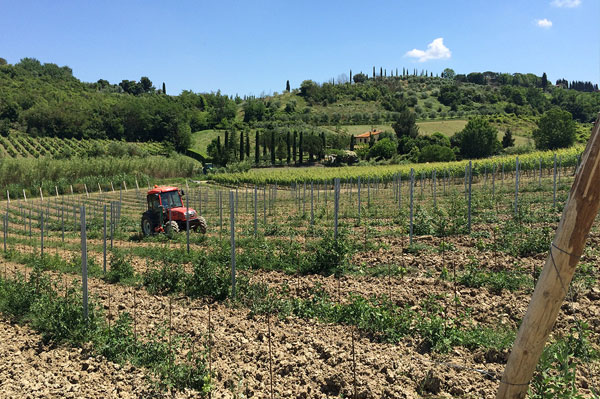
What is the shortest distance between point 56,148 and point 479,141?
216 ft

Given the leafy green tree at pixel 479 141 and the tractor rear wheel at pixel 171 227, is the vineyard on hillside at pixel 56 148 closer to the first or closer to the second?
the tractor rear wheel at pixel 171 227

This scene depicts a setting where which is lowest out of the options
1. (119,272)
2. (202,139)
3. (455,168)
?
(119,272)

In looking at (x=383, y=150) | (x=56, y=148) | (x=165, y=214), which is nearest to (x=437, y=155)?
(x=383, y=150)

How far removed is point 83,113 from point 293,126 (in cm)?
4559

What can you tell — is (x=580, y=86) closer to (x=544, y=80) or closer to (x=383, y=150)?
(x=544, y=80)

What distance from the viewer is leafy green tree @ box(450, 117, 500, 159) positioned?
214 feet

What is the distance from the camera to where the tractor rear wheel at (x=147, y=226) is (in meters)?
15.5

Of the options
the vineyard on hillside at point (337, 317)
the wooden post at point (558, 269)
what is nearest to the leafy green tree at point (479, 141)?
the vineyard on hillside at point (337, 317)

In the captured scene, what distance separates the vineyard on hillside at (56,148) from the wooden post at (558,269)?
61.2 meters

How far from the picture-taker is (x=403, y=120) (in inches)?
3514

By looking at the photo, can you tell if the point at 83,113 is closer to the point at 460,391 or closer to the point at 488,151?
the point at 488,151

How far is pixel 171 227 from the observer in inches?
577

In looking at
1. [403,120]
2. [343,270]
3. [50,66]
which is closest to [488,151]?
[403,120]

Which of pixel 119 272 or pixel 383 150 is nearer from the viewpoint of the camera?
pixel 119 272
